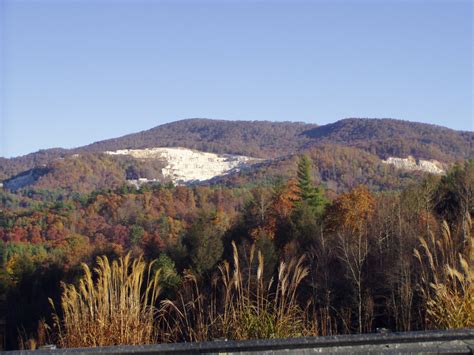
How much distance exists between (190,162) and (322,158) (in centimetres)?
6108

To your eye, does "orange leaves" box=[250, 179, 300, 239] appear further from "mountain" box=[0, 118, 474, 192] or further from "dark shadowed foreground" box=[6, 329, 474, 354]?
"mountain" box=[0, 118, 474, 192]

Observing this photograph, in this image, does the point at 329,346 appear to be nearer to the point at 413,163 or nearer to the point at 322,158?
the point at 322,158

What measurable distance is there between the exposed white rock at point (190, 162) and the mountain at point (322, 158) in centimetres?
145

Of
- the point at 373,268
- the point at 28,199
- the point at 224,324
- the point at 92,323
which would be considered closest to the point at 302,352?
the point at 224,324

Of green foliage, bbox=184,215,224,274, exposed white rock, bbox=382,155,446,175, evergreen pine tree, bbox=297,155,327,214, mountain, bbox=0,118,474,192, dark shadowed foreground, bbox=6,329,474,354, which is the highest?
mountain, bbox=0,118,474,192

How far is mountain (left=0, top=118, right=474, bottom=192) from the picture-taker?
121 m

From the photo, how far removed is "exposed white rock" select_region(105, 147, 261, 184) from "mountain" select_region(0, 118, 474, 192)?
1450 millimetres

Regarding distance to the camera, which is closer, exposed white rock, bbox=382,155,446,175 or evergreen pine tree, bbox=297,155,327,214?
evergreen pine tree, bbox=297,155,327,214

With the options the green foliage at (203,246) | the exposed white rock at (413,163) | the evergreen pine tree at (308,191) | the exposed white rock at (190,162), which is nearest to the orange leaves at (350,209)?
the evergreen pine tree at (308,191)

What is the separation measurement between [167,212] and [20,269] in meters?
40.3

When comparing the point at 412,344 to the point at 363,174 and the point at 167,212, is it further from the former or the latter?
the point at 363,174

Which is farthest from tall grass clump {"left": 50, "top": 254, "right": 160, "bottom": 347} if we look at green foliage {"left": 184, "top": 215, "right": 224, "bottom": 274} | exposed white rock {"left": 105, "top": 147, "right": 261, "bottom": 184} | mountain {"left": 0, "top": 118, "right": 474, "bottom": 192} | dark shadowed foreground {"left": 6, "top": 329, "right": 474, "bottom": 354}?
exposed white rock {"left": 105, "top": 147, "right": 261, "bottom": 184}

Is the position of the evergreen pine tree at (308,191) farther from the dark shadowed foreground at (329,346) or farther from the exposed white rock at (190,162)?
the exposed white rock at (190,162)

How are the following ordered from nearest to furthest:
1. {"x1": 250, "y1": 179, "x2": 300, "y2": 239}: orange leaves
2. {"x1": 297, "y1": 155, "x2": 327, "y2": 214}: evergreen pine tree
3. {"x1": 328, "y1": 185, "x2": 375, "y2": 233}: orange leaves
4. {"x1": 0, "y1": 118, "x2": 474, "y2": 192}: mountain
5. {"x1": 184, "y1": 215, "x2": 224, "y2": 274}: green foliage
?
{"x1": 184, "y1": 215, "x2": 224, "y2": 274}: green foliage < {"x1": 328, "y1": 185, "x2": 375, "y2": 233}: orange leaves < {"x1": 250, "y1": 179, "x2": 300, "y2": 239}: orange leaves < {"x1": 297, "y1": 155, "x2": 327, "y2": 214}: evergreen pine tree < {"x1": 0, "y1": 118, "x2": 474, "y2": 192}: mountain
